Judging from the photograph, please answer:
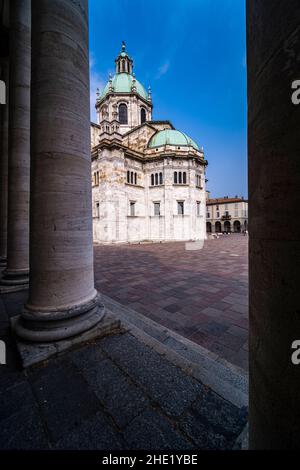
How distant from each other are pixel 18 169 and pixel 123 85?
36.5 m

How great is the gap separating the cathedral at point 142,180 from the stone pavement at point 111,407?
19.3 meters

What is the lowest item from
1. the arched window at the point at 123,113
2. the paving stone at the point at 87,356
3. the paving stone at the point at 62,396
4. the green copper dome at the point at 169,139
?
the paving stone at the point at 62,396

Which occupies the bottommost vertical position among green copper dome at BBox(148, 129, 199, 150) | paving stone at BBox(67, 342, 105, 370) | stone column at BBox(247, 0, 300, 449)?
paving stone at BBox(67, 342, 105, 370)

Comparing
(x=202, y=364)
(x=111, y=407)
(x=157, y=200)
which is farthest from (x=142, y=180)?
(x=111, y=407)

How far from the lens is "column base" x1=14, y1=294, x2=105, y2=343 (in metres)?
2.13

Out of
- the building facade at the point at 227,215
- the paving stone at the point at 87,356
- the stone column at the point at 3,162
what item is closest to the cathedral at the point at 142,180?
the stone column at the point at 3,162

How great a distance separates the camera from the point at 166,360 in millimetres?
1988

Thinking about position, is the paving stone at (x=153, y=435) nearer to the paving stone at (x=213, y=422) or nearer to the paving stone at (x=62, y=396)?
the paving stone at (x=213, y=422)

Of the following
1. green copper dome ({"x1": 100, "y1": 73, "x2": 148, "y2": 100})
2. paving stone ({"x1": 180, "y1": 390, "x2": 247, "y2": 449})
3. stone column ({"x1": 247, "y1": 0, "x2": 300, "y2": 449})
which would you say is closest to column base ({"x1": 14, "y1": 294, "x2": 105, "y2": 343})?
paving stone ({"x1": 180, "y1": 390, "x2": 247, "y2": 449})

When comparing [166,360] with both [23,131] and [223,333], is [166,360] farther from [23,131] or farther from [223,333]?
[23,131]

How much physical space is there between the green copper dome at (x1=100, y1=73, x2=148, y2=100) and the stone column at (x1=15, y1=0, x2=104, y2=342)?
35763 mm

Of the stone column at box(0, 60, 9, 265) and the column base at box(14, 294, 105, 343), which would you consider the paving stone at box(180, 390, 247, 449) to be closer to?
the column base at box(14, 294, 105, 343)

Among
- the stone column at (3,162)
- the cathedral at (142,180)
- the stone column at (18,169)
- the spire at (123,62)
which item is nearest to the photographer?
the stone column at (18,169)

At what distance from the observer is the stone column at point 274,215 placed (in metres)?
0.70
